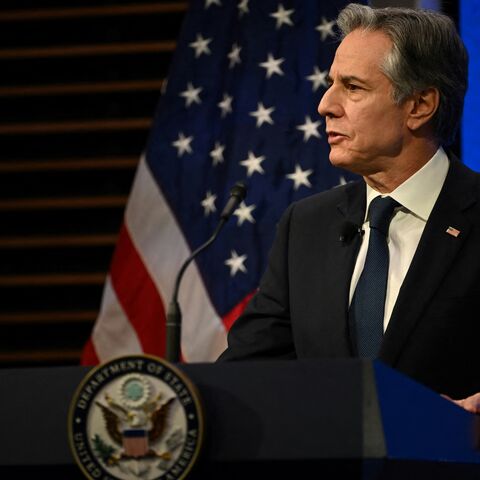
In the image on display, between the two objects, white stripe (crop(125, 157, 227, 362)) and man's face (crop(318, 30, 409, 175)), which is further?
white stripe (crop(125, 157, 227, 362))

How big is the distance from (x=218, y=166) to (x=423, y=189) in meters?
2.13

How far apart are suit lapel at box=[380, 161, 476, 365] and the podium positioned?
0.68 metres

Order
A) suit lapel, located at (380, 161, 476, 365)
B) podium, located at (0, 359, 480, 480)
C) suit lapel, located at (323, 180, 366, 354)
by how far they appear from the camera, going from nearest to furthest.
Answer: podium, located at (0, 359, 480, 480) → suit lapel, located at (380, 161, 476, 365) → suit lapel, located at (323, 180, 366, 354)

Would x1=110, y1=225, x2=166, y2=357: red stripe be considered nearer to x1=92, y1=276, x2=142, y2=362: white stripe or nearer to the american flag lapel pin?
x1=92, y1=276, x2=142, y2=362: white stripe

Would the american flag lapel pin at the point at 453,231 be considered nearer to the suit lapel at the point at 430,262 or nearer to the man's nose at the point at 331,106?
the suit lapel at the point at 430,262

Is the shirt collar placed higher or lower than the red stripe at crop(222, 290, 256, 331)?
lower

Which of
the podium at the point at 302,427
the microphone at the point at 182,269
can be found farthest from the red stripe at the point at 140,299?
the podium at the point at 302,427

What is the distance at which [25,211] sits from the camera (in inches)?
216

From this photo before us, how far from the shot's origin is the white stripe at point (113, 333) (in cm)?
452

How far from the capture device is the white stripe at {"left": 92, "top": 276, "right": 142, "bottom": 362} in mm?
4520

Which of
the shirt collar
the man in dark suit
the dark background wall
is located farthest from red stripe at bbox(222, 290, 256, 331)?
the shirt collar

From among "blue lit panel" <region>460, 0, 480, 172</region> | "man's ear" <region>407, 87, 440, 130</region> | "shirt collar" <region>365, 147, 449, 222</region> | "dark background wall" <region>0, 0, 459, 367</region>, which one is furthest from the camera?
A: "dark background wall" <region>0, 0, 459, 367</region>

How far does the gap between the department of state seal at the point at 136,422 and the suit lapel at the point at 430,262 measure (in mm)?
840

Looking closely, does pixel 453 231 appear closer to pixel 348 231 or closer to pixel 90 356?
pixel 348 231
